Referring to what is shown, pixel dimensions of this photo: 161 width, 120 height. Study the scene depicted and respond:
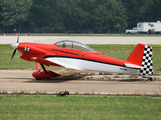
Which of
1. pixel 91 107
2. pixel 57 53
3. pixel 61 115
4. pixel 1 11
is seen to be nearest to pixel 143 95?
pixel 91 107

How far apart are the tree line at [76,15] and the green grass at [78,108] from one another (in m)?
87.5

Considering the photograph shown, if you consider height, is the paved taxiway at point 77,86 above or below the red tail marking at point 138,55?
below

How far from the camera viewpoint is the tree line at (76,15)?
311 ft

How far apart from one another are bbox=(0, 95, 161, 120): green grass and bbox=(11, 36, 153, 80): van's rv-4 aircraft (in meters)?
3.84

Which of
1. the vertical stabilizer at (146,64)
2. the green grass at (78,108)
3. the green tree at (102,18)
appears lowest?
the green grass at (78,108)

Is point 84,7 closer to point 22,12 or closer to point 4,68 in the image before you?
point 22,12

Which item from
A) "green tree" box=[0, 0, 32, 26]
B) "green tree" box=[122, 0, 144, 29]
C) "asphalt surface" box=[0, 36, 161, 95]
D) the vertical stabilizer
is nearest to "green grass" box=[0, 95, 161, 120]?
"asphalt surface" box=[0, 36, 161, 95]

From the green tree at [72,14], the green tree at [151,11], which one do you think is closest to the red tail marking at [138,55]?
the green tree at [72,14]

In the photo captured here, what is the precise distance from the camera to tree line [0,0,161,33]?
311 feet

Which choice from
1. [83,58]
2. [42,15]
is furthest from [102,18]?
[83,58]

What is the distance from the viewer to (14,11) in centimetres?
9425

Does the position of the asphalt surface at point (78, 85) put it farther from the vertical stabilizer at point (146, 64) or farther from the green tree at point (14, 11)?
the green tree at point (14, 11)

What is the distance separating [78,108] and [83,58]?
595 cm

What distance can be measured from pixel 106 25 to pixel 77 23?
11.8 m
